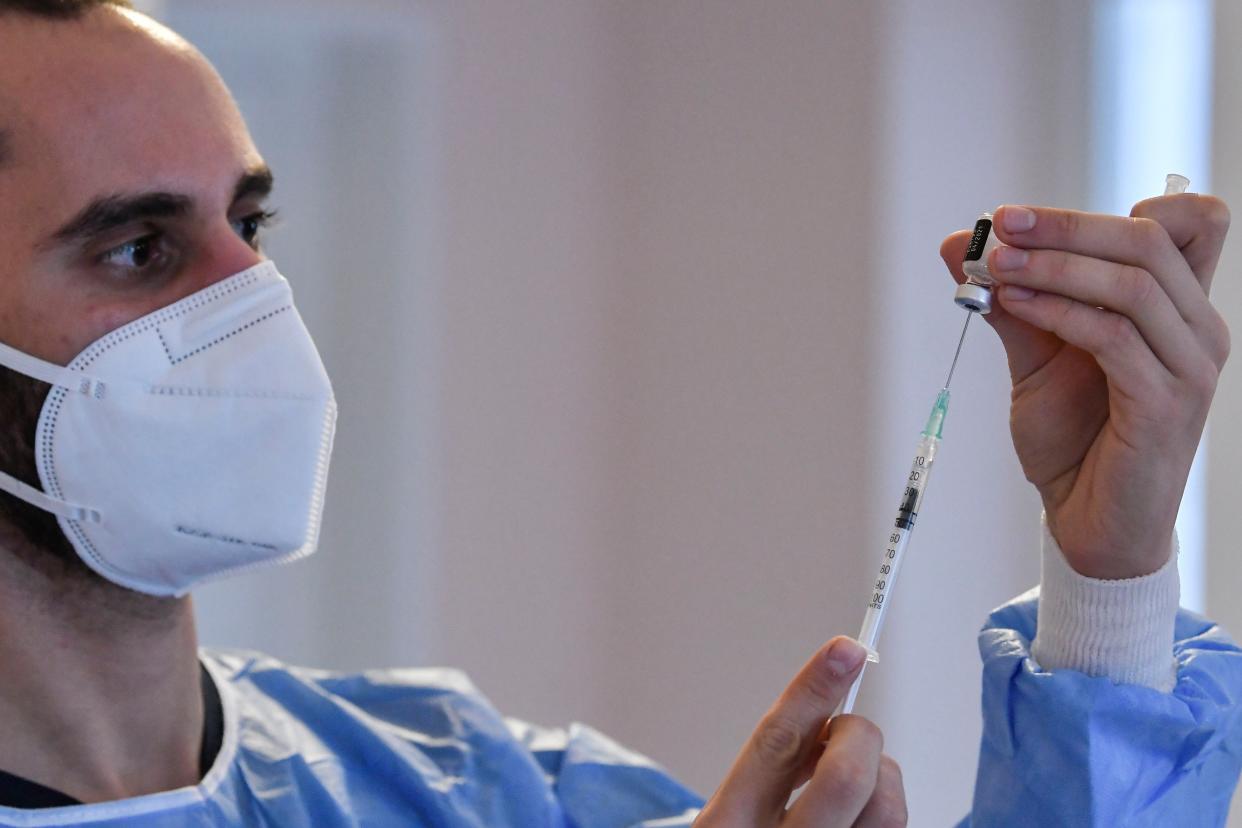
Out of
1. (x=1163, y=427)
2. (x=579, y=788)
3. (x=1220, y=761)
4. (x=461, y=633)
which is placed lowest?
(x=461, y=633)

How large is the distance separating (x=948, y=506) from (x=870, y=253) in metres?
0.50

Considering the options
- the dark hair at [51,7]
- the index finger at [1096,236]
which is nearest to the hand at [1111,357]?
the index finger at [1096,236]

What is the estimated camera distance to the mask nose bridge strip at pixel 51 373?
4.01ft

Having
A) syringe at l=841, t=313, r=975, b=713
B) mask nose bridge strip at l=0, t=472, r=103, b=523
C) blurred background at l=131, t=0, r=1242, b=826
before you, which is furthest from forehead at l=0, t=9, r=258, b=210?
blurred background at l=131, t=0, r=1242, b=826

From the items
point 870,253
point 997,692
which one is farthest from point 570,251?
point 997,692

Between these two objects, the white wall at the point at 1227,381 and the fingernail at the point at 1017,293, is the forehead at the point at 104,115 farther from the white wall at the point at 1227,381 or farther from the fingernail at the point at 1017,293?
the white wall at the point at 1227,381

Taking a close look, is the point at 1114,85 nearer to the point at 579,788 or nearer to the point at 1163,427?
the point at 1163,427

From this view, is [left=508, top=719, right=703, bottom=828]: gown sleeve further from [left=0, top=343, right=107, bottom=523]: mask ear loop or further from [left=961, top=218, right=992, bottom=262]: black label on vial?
[left=961, top=218, right=992, bottom=262]: black label on vial

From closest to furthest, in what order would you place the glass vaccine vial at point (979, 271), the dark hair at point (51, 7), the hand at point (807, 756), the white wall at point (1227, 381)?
the hand at point (807, 756)
the glass vaccine vial at point (979, 271)
the dark hair at point (51, 7)
the white wall at point (1227, 381)

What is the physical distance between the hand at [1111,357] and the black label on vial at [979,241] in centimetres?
3

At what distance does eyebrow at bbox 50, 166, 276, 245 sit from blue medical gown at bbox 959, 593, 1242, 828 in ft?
2.94

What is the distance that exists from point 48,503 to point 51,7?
20.1 inches

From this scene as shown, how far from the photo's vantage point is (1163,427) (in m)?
1.05

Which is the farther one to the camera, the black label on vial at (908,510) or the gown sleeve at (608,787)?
the gown sleeve at (608,787)
